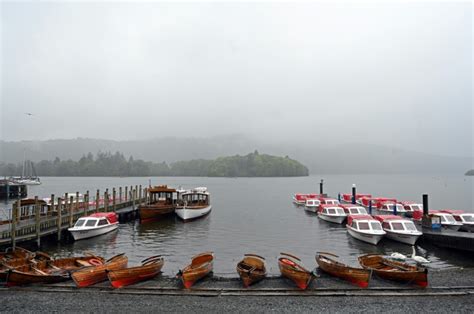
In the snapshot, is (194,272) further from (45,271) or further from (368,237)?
(368,237)

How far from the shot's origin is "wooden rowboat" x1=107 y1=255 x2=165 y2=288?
1867 centimetres

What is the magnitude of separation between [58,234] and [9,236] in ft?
19.6

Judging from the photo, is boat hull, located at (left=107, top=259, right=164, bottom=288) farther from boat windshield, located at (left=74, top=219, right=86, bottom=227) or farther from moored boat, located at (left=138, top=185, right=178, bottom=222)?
moored boat, located at (left=138, top=185, right=178, bottom=222)

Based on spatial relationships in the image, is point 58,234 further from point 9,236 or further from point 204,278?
point 204,278

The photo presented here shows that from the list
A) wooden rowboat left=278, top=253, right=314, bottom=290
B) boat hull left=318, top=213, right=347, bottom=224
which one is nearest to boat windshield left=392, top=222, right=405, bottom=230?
boat hull left=318, top=213, right=347, bottom=224

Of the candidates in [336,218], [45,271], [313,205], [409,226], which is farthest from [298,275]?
[313,205]

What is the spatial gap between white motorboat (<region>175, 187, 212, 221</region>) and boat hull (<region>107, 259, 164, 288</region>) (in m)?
29.5

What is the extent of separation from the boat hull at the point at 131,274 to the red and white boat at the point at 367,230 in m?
22.3

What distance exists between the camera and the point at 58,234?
112 feet

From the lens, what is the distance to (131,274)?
1928cm

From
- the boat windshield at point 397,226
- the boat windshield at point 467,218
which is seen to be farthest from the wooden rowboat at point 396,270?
the boat windshield at point 467,218

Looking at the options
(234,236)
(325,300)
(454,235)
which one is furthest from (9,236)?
(454,235)

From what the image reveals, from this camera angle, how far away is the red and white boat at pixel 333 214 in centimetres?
4872

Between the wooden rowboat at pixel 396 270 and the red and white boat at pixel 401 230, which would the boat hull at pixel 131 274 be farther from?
the red and white boat at pixel 401 230
